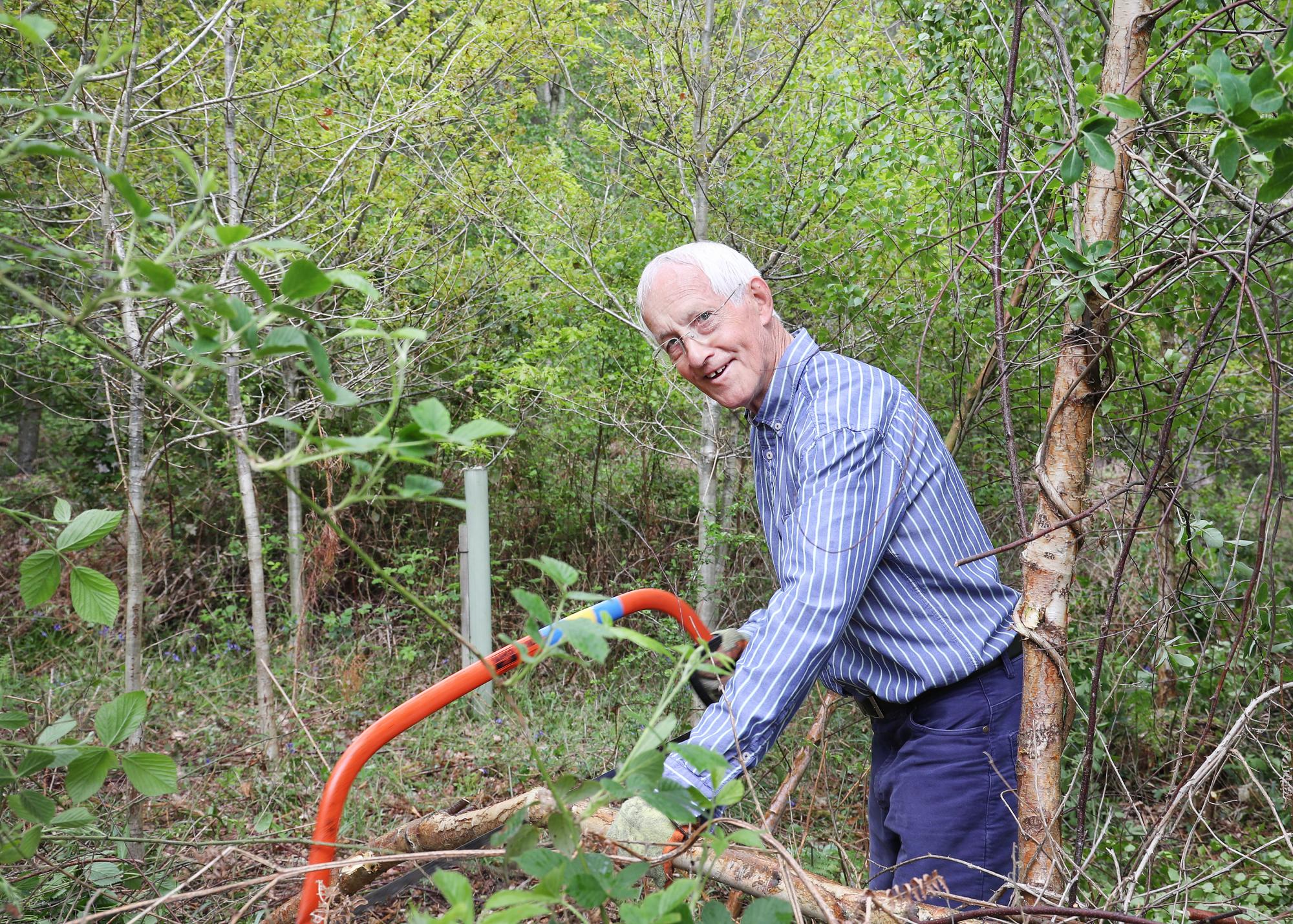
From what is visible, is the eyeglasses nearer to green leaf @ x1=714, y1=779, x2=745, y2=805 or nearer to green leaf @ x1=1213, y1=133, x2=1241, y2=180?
green leaf @ x1=1213, y1=133, x2=1241, y2=180

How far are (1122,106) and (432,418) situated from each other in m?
1.13

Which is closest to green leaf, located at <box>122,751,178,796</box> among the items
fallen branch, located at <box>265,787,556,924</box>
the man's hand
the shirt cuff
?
fallen branch, located at <box>265,787,556,924</box>

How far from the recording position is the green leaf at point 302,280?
760mm

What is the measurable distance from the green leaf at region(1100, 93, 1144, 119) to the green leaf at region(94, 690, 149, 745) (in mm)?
1575

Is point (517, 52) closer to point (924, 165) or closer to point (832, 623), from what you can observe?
point (924, 165)

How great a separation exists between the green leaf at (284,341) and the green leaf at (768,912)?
2.12 feet

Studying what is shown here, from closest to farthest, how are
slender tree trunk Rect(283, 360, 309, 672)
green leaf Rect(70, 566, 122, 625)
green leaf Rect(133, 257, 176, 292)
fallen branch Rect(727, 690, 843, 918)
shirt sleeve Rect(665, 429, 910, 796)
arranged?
green leaf Rect(133, 257, 176, 292)
green leaf Rect(70, 566, 122, 625)
shirt sleeve Rect(665, 429, 910, 796)
fallen branch Rect(727, 690, 843, 918)
slender tree trunk Rect(283, 360, 309, 672)

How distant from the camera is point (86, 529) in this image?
1.22 meters

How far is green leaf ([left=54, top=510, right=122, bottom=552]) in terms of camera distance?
47.2 inches

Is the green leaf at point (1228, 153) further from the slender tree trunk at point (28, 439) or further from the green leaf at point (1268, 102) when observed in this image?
the slender tree trunk at point (28, 439)

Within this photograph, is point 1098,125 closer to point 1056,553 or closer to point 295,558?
point 1056,553

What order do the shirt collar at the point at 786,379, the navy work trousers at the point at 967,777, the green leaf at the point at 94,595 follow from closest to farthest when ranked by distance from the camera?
1. the green leaf at the point at 94,595
2. the navy work trousers at the point at 967,777
3. the shirt collar at the point at 786,379

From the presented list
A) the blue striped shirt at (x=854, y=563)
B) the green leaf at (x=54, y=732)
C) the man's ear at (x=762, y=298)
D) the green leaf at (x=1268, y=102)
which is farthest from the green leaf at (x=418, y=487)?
the man's ear at (x=762, y=298)

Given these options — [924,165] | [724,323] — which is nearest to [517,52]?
[924,165]
